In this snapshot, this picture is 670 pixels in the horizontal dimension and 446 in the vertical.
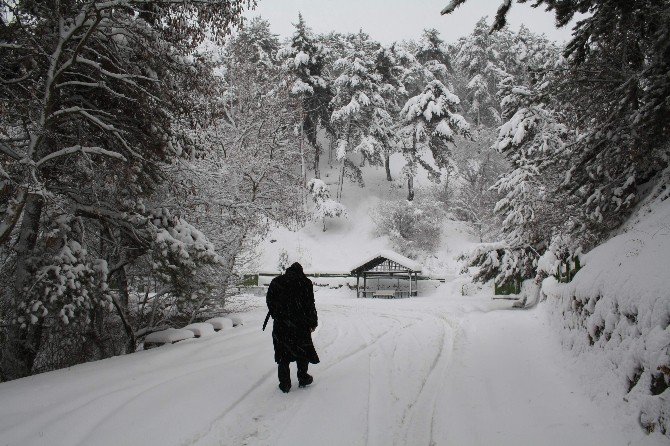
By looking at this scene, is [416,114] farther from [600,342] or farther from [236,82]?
[600,342]

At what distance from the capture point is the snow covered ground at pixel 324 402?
4156 mm

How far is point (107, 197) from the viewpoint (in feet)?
29.1

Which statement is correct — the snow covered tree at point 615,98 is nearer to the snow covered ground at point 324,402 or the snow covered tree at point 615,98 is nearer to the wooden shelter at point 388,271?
the snow covered ground at point 324,402

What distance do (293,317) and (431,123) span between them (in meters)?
35.8

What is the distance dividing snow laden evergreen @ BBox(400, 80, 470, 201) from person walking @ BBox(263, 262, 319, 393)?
3379cm

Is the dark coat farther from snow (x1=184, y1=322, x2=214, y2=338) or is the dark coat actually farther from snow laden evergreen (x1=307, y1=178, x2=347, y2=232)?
snow laden evergreen (x1=307, y1=178, x2=347, y2=232)

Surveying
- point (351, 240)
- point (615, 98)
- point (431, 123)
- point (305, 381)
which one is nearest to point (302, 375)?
point (305, 381)

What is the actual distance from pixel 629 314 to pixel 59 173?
31.9ft

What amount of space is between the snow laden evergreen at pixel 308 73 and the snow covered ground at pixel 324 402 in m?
30.8

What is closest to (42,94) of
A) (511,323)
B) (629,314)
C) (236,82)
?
(629,314)

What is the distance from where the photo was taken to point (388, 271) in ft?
93.9

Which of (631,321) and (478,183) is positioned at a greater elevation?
(478,183)

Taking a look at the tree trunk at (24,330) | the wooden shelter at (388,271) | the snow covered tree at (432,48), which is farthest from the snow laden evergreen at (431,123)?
the tree trunk at (24,330)

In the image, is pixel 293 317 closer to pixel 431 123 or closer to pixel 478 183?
pixel 431 123
